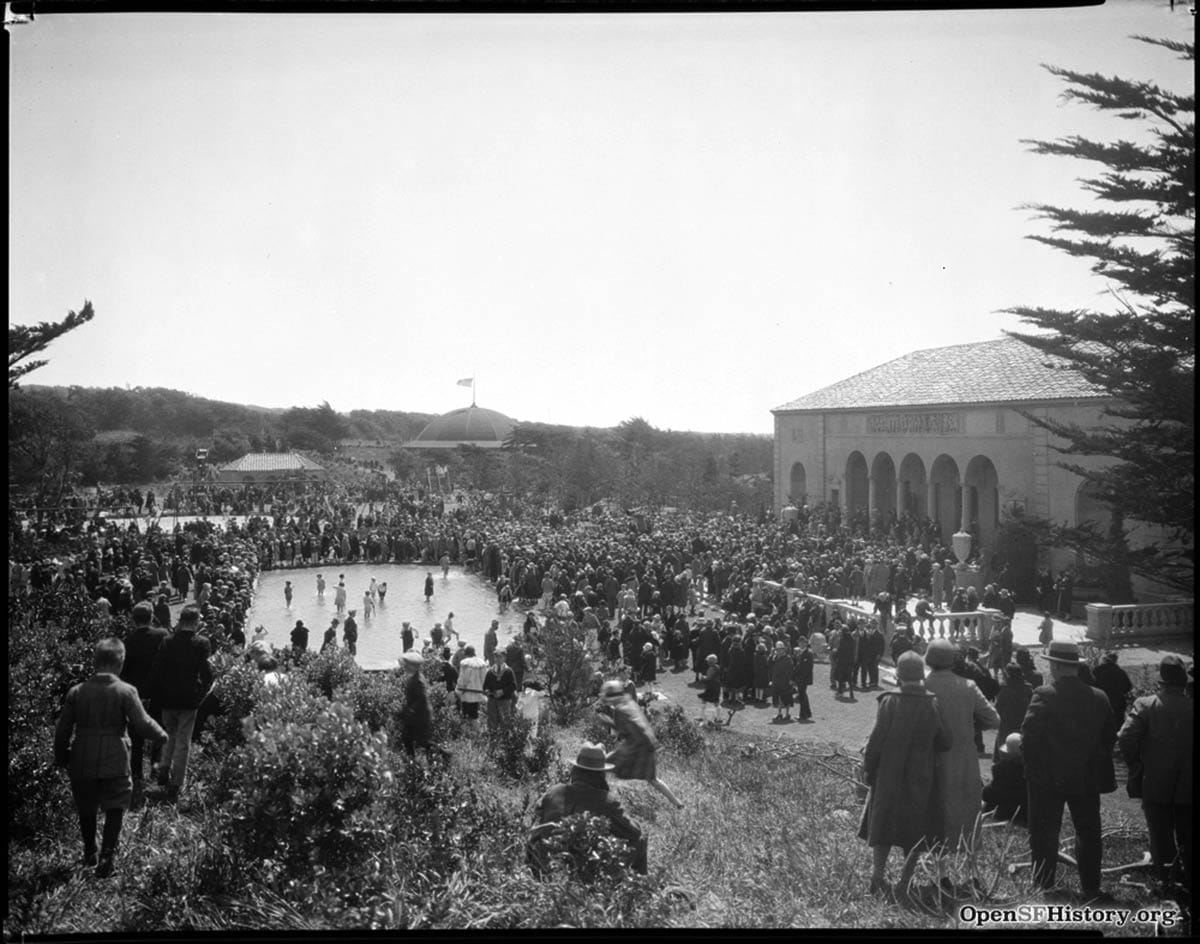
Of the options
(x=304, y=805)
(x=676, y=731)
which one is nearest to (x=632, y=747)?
(x=676, y=731)

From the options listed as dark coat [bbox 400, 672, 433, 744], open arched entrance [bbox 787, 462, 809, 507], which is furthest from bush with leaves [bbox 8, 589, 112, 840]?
open arched entrance [bbox 787, 462, 809, 507]

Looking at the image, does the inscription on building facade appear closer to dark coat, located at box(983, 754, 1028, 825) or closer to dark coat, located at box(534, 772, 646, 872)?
dark coat, located at box(983, 754, 1028, 825)

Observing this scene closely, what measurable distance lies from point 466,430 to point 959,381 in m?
4.65

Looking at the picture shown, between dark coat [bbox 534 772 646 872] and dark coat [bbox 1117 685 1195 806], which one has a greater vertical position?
dark coat [bbox 1117 685 1195 806]

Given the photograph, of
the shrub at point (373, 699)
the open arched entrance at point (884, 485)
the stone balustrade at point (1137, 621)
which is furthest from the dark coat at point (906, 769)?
the open arched entrance at point (884, 485)

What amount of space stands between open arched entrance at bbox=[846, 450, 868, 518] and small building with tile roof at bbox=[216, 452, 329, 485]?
18.2 ft

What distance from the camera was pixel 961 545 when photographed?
708 centimetres

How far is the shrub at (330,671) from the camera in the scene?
655cm

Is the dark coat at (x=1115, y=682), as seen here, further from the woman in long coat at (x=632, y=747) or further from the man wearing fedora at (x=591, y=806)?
the man wearing fedora at (x=591, y=806)

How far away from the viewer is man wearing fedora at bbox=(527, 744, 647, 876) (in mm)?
4453

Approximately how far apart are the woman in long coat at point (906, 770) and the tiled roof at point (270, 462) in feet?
18.9

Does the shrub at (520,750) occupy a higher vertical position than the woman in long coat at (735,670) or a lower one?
lower

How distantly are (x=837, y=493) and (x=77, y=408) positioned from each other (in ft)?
23.0
